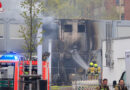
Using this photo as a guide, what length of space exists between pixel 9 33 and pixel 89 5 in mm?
6853

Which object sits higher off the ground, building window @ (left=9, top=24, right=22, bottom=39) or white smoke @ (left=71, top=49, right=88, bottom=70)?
building window @ (left=9, top=24, right=22, bottom=39)

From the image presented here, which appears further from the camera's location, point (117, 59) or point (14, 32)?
point (14, 32)

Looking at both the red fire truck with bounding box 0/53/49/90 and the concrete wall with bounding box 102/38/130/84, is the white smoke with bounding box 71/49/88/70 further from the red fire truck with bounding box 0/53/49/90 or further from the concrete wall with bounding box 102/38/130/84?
the red fire truck with bounding box 0/53/49/90

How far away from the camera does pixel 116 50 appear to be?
643 inches

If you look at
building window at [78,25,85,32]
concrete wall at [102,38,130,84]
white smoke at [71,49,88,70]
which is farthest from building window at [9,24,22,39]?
concrete wall at [102,38,130,84]

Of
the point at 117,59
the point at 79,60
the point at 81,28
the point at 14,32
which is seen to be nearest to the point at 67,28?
the point at 81,28

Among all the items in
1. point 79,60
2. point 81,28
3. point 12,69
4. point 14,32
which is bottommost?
point 79,60

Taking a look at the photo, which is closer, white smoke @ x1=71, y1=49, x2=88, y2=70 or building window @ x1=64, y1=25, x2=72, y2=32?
white smoke @ x1=71, y1=49, x2=88, y2=70

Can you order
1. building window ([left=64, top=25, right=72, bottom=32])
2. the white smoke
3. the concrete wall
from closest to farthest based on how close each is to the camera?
the concrete wall < the white smoke < building window ([left=64, top=25, right=72, bottom=32])

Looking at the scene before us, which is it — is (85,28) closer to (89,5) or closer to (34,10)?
(89,5)

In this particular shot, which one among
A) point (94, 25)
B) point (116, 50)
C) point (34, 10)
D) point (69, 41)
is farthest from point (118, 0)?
point (34, 10)

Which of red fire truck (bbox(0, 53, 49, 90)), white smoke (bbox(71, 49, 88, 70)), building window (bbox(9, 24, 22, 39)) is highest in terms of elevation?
building window (bbox(9, 24, 22, 39))

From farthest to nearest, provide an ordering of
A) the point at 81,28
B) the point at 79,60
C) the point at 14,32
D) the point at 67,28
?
the point at 81,28 < the point at 67,28 < the point at 79,60 < the point at 14,32

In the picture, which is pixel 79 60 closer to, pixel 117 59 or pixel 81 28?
pixel 81 28
